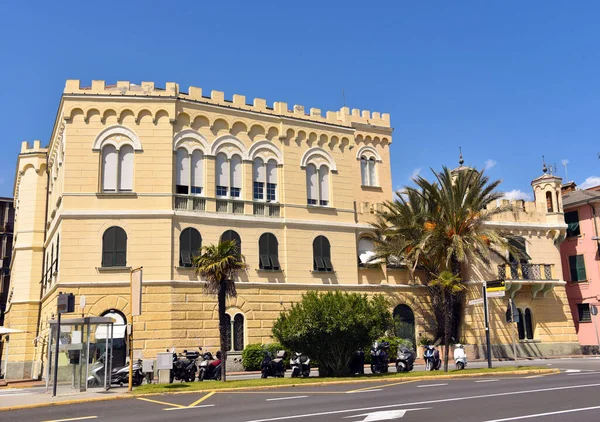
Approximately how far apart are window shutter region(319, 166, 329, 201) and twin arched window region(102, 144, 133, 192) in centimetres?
1119

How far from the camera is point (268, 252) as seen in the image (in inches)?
1289

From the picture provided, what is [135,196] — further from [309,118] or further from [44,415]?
[44,415]

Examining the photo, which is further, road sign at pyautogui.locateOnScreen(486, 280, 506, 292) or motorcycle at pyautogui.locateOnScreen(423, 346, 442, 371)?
motorcycle at pyautogui.locateOnScreen(423, 346, 442, 371)

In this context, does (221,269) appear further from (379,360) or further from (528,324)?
(528,324)

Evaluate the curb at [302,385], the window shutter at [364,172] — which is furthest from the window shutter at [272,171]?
the curb at [302,385]

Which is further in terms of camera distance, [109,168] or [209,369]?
[109,168]

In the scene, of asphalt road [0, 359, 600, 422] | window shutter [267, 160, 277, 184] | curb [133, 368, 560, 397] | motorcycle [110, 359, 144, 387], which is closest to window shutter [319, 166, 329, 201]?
window shutter [267, 160, 277, 184]

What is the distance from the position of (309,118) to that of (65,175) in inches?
566

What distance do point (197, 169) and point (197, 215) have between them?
275 cm

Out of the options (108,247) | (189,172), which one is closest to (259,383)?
(108,247)

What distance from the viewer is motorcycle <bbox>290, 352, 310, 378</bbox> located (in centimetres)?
2336

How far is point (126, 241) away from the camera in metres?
29.6

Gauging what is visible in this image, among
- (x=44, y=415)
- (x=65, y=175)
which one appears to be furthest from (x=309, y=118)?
(x=44, y=415)

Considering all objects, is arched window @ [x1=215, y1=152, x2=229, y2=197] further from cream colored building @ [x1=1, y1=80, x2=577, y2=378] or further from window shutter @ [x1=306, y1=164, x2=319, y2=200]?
window shutter @ [x1=306, y1=164, x2=319, y2=200]
